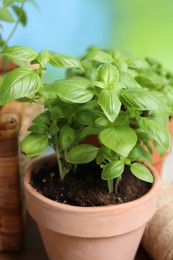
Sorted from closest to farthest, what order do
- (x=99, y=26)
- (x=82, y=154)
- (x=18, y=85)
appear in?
(x=18, y=85) → (x=82, y=154) → (x=99, y=26)

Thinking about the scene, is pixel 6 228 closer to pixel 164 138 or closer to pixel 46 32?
pixel 164 138

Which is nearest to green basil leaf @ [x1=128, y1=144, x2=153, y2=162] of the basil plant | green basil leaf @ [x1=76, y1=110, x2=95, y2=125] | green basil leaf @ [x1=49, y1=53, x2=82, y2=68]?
the basil plant

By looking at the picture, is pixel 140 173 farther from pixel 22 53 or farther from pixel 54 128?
pixel 22 53

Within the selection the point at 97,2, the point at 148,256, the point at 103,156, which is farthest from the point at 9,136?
the point at 97,2

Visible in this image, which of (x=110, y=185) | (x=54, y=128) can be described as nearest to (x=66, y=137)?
(x=54, y=128)

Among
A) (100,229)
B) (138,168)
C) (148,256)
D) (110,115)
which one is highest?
(110,115)

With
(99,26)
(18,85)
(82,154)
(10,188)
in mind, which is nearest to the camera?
(18,85)
